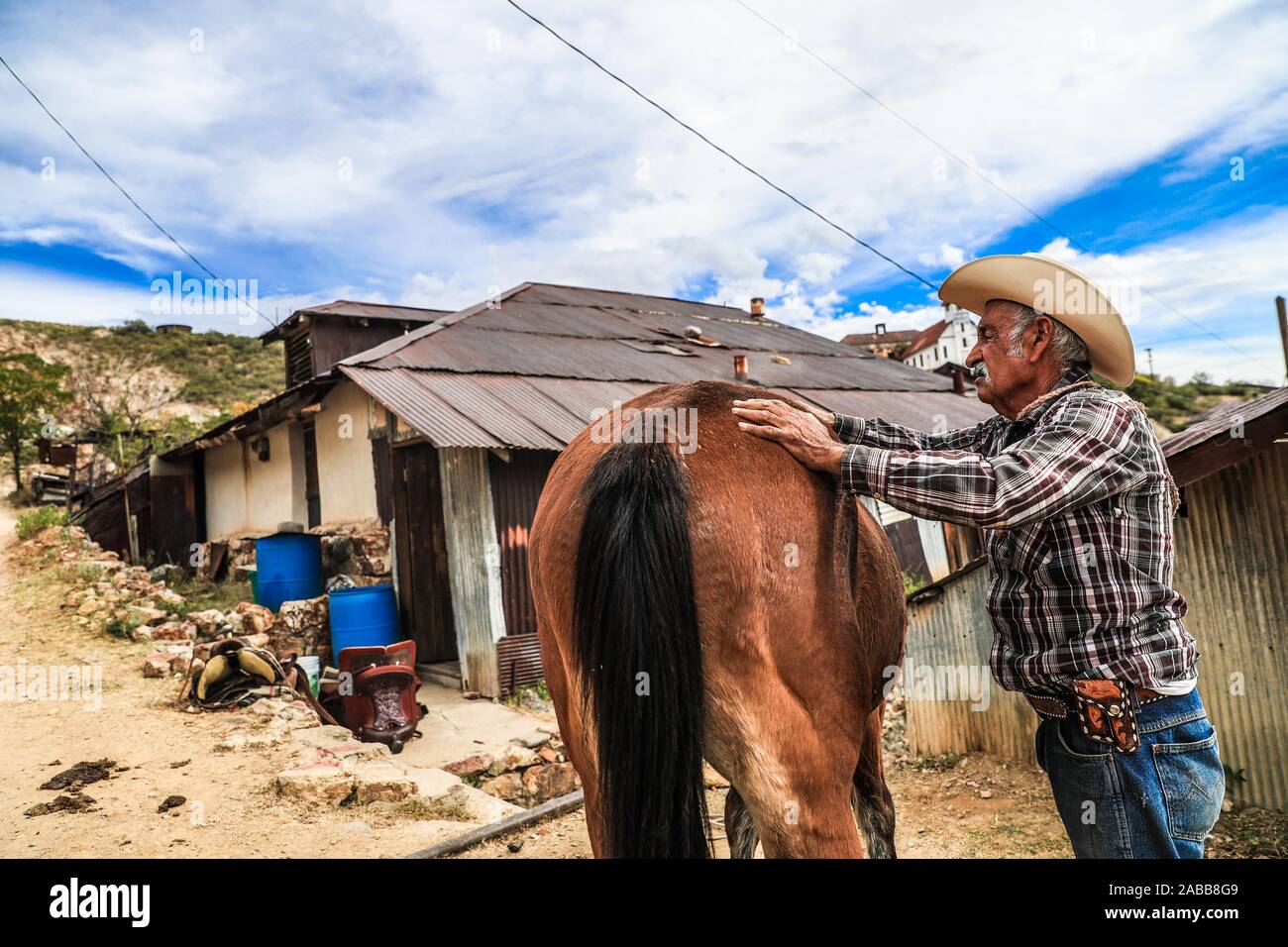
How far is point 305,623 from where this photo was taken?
31.8ft

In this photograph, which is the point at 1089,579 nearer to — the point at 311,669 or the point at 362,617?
the point at 311,669

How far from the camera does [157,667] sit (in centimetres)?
792

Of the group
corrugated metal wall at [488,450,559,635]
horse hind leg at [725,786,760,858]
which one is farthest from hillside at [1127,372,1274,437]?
horse hind leg at [725,786,760,858]

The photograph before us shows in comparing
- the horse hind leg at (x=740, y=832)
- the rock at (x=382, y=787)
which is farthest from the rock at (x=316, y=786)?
the horse hind leg at (x=740, y=832)

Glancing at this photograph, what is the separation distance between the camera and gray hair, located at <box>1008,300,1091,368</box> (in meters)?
2.03

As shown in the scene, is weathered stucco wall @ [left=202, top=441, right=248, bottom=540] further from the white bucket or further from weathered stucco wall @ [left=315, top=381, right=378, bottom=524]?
the white bucket

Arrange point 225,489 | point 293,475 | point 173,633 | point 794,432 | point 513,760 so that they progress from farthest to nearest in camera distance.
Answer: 1. point 225,489
2. point 293,475
3. point 173,633
4. point 513,760
5. point 794,432

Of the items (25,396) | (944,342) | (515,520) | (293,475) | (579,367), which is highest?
(944,342)

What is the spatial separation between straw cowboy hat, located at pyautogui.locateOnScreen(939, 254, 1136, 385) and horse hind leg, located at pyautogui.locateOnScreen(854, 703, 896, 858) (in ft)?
4.95

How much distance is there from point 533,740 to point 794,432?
615 cm

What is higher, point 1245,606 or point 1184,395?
point 1184,395

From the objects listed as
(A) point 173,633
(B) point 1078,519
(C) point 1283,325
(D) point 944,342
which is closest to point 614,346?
(A) point 173,633
